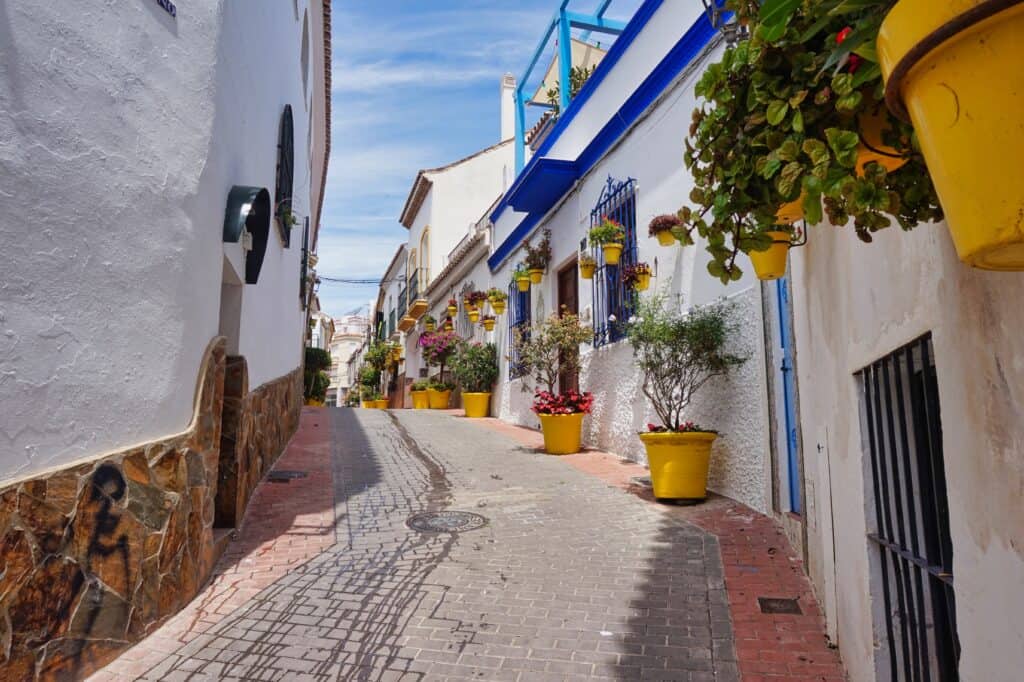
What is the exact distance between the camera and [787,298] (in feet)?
Result: 15.0

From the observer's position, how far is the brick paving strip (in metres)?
2.85

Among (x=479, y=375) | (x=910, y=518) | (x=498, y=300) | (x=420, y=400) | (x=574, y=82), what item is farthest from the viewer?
(x=420, y=400)

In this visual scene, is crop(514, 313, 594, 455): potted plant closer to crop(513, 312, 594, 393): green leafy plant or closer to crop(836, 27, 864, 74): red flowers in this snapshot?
crop(513, 312, 594, 393): green leafy plant

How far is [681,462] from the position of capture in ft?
18.1

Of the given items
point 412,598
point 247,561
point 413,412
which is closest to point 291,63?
point 247,561

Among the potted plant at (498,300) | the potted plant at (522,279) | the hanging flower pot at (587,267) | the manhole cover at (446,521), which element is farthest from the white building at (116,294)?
the potted plant at (498,300)

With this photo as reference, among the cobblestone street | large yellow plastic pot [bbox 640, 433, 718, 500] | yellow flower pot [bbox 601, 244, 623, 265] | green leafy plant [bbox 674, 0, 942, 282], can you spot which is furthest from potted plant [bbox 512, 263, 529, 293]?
green leafy plant [bbox 674, 0, 942, 282]

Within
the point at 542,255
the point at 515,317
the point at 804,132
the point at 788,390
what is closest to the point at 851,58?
the point at 804,132

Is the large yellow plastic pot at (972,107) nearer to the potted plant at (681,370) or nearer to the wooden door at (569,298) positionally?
the potted plant at (681,370)

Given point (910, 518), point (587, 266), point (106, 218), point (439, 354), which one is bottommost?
point (910, 518)

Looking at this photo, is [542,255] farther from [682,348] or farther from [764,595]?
[764,595]

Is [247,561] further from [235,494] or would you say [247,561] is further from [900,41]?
[900,41]

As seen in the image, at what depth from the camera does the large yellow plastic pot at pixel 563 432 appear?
8445 millimetres

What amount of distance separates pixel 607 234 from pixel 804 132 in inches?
250
